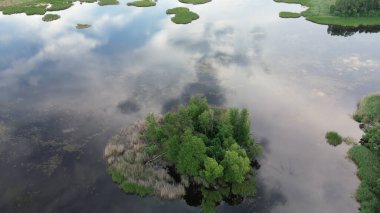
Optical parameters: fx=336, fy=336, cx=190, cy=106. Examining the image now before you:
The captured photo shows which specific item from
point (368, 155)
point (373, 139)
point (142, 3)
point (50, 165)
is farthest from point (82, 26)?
point (368, 155)

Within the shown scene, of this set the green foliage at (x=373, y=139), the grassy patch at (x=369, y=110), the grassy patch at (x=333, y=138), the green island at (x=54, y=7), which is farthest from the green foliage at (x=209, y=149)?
the green island at (x=54, y=7)

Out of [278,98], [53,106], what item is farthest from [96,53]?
[278,98]

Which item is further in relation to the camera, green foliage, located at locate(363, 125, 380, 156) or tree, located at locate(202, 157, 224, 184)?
green foliage, located at locate(363, 125, 380, 156)

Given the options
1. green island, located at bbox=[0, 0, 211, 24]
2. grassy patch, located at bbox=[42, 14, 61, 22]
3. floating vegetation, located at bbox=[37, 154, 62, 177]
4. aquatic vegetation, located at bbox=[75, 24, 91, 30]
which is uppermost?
green island, located at bbox=[0, 0, 211, 24]

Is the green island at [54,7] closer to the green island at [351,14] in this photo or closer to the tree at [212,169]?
the green island at [351,14]

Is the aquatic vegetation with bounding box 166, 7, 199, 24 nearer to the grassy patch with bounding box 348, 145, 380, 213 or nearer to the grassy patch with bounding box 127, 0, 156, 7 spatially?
the grassy patch with bounding box 127, 0, 156, 7

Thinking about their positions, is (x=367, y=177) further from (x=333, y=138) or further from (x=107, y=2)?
(x=107, y=2)

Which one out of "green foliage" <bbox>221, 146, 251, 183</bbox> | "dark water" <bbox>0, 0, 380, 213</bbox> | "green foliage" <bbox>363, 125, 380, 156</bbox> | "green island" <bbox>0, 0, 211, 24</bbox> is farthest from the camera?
"green island" <bbox>0, 0, 211, 24</bbox>

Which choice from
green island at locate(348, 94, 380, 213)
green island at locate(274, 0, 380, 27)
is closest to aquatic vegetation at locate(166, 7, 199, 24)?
green island at locate(274, 0, 380, 27)
